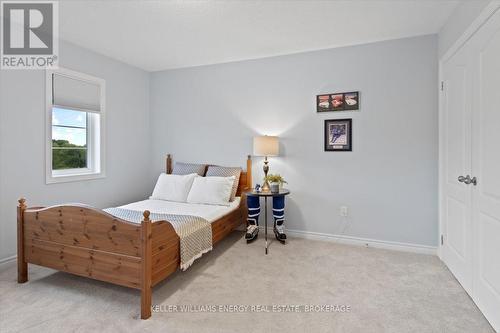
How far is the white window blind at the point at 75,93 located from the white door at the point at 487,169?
4.07 metres

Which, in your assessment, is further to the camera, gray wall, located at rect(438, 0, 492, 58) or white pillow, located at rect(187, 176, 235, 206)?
white pillow, located at rect(187, 176, 235, 206)

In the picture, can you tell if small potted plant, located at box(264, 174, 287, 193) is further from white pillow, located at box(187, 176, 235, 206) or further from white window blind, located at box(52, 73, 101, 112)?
white window blind, located at box(52, 73, 101, 112)

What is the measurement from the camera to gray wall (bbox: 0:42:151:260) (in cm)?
272

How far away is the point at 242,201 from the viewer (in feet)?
12.5

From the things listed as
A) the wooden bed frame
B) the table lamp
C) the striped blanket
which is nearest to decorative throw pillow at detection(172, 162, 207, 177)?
the table lamp

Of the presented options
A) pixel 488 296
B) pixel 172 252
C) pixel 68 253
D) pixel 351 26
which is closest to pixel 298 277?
pixel 172 252

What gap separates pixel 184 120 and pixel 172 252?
2.53m

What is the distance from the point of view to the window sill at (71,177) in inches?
121

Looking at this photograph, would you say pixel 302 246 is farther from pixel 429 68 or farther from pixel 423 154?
pixel 429 68

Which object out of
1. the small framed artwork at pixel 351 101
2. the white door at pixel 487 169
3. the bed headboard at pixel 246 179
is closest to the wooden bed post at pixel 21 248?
the bed headboard at pixel 246 179

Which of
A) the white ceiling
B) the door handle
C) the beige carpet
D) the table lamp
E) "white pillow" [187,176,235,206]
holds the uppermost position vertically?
the white ceiling

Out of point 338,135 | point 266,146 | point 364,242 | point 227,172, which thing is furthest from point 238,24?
point 364,242

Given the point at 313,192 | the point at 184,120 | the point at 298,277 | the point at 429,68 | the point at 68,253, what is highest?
the point at 429,68

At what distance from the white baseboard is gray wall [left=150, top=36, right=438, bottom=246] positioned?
0.06 meters
